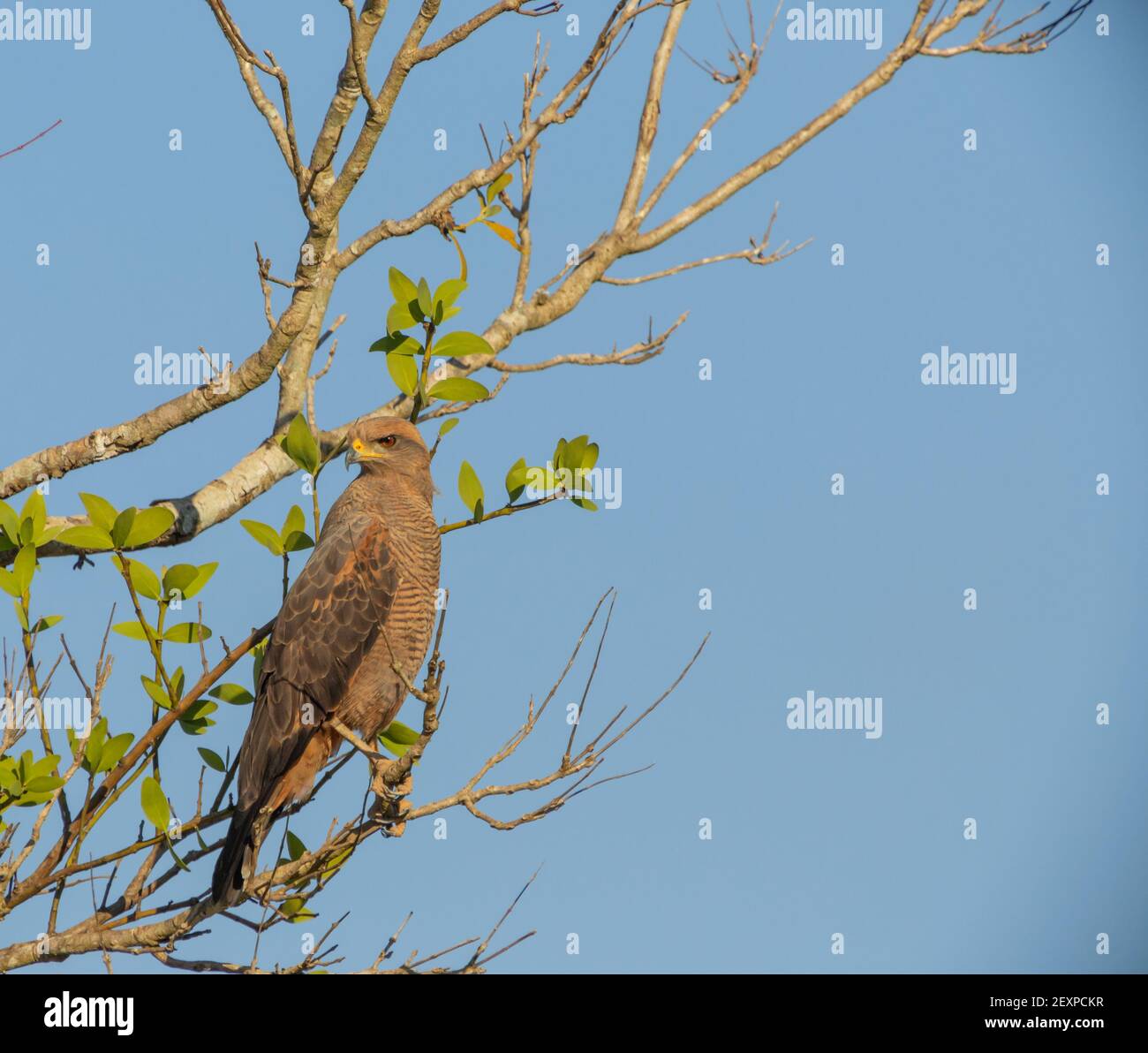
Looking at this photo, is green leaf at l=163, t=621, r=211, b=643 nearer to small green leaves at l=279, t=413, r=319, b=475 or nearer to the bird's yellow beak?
small green leaves at l=279, t=413, r=319, b=475

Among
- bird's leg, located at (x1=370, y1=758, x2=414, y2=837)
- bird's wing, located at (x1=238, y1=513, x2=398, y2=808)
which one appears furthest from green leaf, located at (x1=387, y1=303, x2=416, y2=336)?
bird's leg, located at (x1=370, y1=758, x2=414, y2=837)

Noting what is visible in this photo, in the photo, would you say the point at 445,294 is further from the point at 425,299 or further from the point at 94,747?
the point at 94,747

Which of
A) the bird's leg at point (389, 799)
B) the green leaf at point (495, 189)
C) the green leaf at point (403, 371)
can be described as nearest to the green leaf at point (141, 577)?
the bird's leg at point (389, 799)

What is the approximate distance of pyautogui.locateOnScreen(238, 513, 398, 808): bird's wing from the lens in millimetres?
5309

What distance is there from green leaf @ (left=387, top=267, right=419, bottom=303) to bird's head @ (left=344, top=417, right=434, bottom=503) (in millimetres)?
840

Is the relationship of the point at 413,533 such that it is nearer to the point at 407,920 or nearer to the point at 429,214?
the point at 429,214

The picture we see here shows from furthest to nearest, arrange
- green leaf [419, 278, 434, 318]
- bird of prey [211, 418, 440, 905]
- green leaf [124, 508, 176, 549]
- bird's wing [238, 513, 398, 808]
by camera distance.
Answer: bird of prey [211, 418, 440, 905]
bird's wing [238, 513, 398, 808]
green leaf [419, 278, 434, 318]
green leaf [124, 508, 176, 549]

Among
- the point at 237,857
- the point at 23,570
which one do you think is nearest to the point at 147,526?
the point at 23,570

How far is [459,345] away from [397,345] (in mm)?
250

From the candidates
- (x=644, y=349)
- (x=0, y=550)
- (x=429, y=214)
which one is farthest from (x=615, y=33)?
(x=0, y=550)

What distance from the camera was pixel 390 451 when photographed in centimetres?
604

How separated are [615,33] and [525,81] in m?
0.45

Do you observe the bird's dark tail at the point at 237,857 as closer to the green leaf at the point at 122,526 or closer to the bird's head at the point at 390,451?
the green leaf at the point at 122,526

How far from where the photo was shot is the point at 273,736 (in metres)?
5.36
